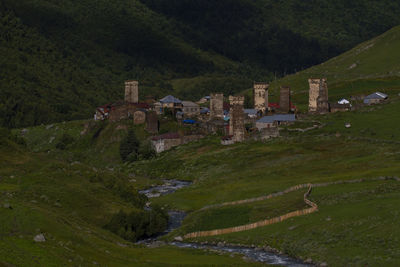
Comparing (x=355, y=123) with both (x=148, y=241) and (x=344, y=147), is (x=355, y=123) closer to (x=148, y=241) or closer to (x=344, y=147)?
(x=344, y=147)

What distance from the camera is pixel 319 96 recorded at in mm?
184625

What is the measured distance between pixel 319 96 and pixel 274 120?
13771mm

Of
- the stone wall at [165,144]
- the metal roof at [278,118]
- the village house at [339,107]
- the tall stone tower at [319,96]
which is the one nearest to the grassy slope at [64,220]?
the stone wall at [165,144]

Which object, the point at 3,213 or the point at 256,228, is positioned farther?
the point at 256,228

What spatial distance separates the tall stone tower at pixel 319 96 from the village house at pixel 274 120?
771 cm

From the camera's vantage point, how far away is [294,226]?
79562 millimetres

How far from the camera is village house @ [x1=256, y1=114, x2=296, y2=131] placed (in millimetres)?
176375

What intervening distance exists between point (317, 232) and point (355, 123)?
86.8 m

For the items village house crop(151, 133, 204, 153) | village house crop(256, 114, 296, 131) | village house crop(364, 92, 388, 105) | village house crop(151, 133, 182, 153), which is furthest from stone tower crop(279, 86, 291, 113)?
→ village house crop(151, 133, 182, 153)

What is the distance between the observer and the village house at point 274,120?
6944 inches

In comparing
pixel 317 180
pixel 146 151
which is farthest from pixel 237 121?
pixel 317 180

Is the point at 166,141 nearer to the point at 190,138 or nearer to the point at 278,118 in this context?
the point at 190,138

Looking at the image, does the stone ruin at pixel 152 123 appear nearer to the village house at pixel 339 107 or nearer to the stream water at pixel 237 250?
the village house at pixel 339 107

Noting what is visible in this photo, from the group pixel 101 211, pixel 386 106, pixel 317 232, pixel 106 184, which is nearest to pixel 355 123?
pixel 386 106
